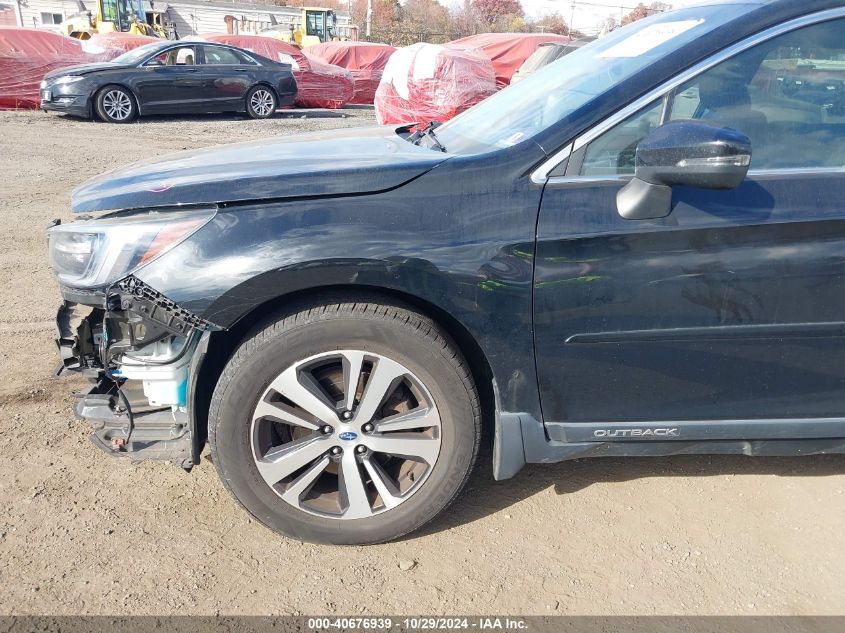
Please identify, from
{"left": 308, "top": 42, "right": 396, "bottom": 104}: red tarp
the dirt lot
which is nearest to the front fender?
the dirt lot

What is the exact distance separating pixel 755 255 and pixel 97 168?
8.96m

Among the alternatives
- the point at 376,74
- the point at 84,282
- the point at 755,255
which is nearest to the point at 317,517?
the point at 84,282

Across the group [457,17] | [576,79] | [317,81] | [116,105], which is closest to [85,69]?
[116,105]

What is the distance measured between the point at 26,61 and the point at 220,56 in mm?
4244

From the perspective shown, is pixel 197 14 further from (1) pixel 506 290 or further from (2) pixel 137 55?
(1) pixel 506 290

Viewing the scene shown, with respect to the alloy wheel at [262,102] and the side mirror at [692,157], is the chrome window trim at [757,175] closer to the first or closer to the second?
the side mirror at [692,157]

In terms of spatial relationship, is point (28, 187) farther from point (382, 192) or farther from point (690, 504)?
point (690, 504)

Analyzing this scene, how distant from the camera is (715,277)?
7.74ft

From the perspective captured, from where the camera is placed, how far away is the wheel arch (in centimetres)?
243

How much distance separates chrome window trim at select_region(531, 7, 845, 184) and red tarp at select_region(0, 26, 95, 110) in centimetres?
1665

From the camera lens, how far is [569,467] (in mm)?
3170

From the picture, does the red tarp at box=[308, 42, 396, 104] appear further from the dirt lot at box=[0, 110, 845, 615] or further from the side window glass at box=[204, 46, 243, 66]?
the dirt lot at box=[0, 110, 845, 615]

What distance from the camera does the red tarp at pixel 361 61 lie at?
21859 millimetres

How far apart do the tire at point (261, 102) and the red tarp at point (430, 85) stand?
437cm
